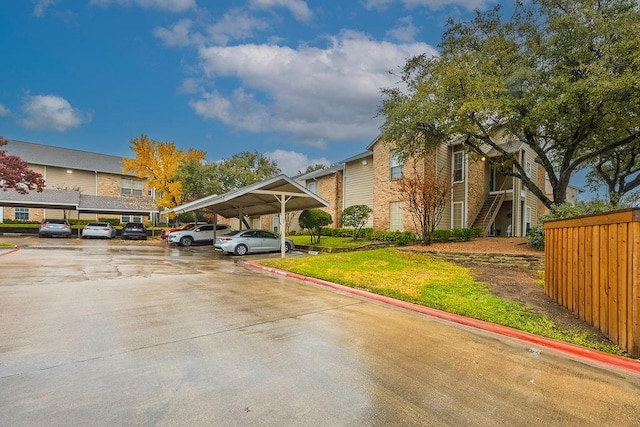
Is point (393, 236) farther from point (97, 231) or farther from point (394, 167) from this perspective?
point (97, 231)

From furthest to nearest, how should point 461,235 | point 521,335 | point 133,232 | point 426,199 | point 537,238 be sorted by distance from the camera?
1. point 133,232
2. point 461,235
3. point 426,199
4. point 537,238
5. point 521,335

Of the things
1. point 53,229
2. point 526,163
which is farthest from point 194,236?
point 526,163

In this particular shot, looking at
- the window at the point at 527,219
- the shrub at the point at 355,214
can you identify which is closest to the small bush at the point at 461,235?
the shrub at the point at 355,214

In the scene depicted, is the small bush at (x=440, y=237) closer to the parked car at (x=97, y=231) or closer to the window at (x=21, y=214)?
the parked car at (x=97, y=231)

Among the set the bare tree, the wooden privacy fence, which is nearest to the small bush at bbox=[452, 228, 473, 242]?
the bare tree

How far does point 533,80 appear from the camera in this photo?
520 inches

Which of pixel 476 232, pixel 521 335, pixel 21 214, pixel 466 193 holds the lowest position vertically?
pixel 521 335

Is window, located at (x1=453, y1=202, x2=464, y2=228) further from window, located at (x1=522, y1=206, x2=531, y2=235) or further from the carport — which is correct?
the carport

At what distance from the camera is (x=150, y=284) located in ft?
27.6

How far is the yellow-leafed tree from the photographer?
29.2m

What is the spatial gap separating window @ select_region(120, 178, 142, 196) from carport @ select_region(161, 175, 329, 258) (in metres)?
20.5

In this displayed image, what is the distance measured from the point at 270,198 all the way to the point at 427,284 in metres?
11.8

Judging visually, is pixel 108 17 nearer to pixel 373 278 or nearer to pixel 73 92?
pixel 73 92

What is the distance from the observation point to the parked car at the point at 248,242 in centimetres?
1677
